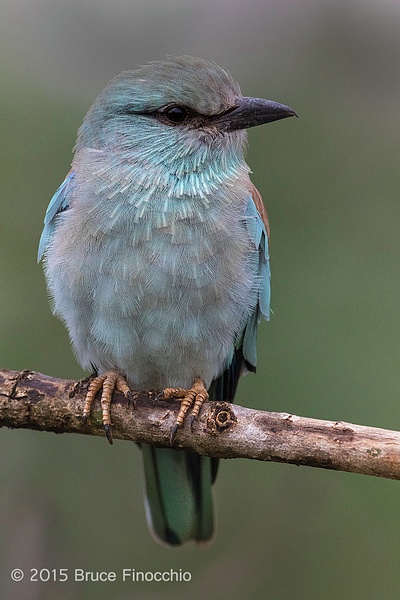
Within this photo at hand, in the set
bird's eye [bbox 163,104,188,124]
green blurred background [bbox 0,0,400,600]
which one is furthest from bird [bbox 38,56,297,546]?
green blurred background [bbox 0,0,400,600]

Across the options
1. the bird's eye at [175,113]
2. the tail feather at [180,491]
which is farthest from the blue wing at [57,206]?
the tail feather at [180,491]

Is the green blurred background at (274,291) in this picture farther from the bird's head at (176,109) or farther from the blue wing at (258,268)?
the bird's head at (176,109)

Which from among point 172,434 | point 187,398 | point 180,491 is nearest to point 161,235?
point 187,398

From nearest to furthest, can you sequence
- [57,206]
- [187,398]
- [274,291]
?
[187,398], [57,206], [274,291]

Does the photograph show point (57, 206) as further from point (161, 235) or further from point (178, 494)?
point (178, 494)

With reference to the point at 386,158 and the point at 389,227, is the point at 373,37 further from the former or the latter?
the point at 389,227

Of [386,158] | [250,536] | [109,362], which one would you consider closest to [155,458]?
[109,362]
